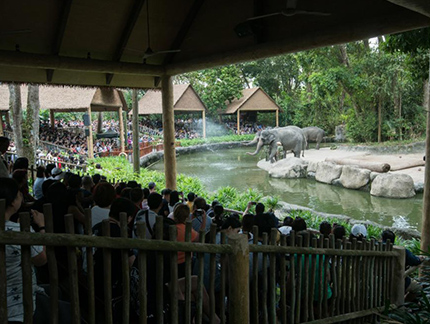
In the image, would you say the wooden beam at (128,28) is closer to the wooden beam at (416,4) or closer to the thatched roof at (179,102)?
the wooden beam at (416,4)

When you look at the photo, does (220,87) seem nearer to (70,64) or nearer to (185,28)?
(185,28)

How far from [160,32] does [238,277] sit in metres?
5.57

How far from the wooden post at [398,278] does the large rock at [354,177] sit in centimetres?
1011

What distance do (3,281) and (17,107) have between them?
10.1 metres

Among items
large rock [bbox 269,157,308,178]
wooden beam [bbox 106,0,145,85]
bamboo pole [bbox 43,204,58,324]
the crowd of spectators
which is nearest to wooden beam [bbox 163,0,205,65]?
wooden beam [bbox 106,0,145,85]

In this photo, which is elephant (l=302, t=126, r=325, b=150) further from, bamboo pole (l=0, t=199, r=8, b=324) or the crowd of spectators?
bamboo pole (l=0, t=199, r=8, b=324)

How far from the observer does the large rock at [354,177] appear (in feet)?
44.6

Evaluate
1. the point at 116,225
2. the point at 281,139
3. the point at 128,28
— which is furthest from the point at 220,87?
the point at 116,225

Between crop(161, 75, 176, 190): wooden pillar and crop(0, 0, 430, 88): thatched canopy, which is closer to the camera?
crop(0, 0, 430, 88): thatched canopy

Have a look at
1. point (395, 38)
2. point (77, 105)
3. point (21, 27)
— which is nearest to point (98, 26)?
point (21, 27)

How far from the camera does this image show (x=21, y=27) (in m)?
5.57

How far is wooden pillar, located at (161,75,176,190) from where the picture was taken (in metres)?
7.58

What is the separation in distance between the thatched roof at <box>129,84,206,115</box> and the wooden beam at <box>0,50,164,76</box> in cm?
2032

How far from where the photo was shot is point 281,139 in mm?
19812
